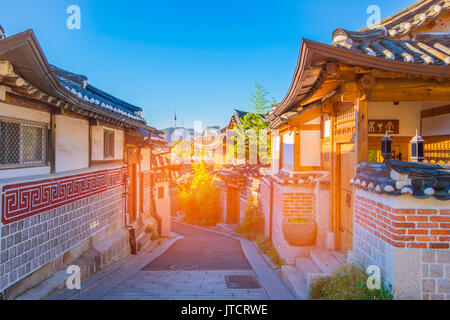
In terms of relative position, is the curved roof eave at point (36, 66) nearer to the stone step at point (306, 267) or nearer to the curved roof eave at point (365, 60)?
the curved roof eave at point (365, 60)

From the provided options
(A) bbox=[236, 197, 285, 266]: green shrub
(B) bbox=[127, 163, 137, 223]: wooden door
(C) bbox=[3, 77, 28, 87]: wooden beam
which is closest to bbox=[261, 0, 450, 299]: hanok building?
(A) bbox=[236, 197, 285, 266]: green shrub

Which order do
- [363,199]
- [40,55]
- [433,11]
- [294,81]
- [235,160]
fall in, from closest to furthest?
[40,55]
[363,199]
[294,81]
[433,11]
[235,160]

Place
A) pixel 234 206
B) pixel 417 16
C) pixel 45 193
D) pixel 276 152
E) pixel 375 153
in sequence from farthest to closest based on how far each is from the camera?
1. pixel 234 206
2. pixel 276 152
3. pixel 375 153
4. pixel 417 16
5. pixel 45 193

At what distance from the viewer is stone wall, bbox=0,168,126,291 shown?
4.63 m

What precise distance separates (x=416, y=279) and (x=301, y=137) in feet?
16.9

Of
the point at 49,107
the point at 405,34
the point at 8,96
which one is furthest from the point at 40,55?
the point at 405,34

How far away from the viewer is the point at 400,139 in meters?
6.63

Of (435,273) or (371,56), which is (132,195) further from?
(435,273)

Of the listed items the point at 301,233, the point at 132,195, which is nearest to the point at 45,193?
the point at 301,233

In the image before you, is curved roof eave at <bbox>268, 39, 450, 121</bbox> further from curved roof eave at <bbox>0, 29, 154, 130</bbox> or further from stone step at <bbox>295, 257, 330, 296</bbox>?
curved roof eave at <bbox>0, 29, 154, 130</bbox>

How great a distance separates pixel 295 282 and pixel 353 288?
90.8 inches

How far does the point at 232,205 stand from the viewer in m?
20.4

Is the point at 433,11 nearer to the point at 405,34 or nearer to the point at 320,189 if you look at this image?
the point at 405,34

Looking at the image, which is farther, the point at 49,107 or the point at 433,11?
the point at 433,11
